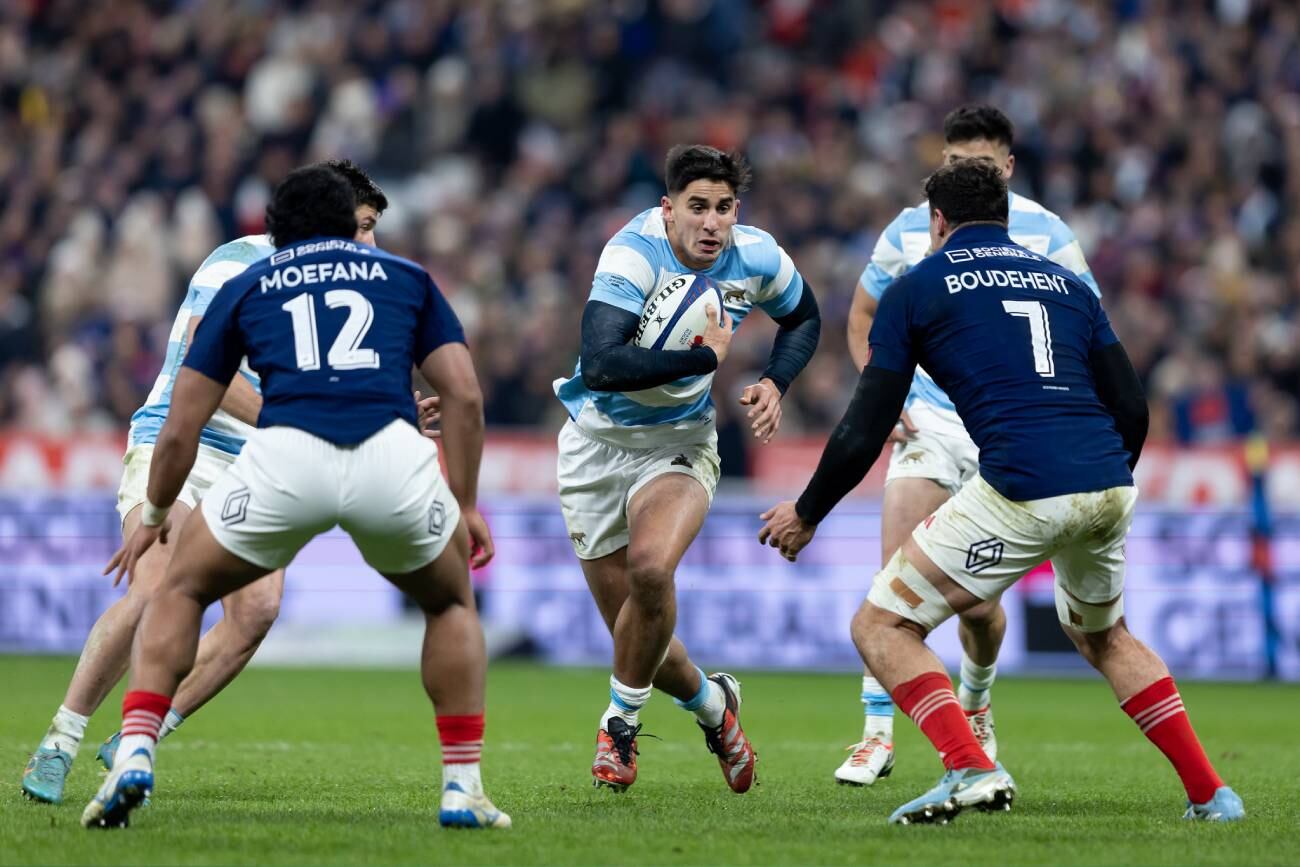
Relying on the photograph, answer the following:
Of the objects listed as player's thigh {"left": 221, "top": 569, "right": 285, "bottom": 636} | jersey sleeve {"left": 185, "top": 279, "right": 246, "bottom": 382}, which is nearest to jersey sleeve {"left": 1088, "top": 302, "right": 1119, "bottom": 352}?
jersey sleeve {"left": 185, "top": 279, "right": 246, "bottom": 382}

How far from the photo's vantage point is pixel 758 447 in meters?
18.0

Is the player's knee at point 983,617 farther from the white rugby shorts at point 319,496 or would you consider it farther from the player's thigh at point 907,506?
the white rugby shorts at point 319,496

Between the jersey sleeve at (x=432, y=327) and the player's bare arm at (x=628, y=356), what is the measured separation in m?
1.31

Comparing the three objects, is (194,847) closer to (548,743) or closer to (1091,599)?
(1091,599)

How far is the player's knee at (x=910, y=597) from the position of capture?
273 inches

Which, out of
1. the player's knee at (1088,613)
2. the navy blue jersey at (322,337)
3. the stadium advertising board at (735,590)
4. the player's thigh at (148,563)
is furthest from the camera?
the stadium advertising board at (735,590)

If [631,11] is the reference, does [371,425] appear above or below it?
below

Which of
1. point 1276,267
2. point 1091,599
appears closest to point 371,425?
point 1091,599

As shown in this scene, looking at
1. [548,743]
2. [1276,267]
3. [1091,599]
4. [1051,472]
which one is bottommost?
[548,743]

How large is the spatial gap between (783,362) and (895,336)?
1.66 meters

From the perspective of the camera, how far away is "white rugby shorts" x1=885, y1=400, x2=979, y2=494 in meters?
9.20

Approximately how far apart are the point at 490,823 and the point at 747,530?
31.5 ft

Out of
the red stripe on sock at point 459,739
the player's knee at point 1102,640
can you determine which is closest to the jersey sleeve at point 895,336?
the player's knee at point 1102,640

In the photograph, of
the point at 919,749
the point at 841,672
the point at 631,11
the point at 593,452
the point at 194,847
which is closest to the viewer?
the point at 194,847
